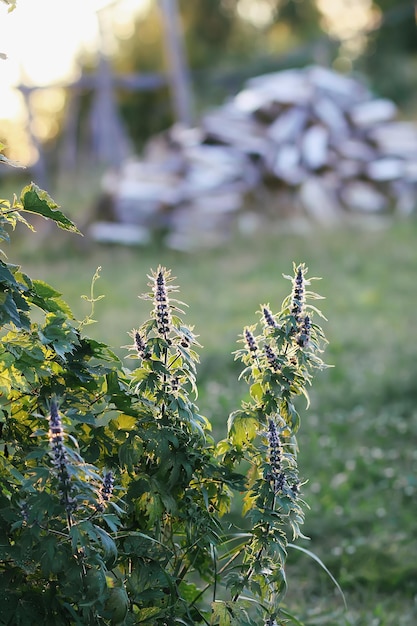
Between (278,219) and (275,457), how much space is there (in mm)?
9261

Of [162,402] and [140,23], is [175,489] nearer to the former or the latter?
[162,402]

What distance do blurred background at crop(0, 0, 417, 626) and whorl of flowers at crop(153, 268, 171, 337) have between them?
0.49 m

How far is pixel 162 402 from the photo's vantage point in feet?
7.29

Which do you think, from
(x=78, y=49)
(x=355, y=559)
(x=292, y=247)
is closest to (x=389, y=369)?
(x=355, y=559)

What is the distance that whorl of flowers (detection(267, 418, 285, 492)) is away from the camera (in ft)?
7.11

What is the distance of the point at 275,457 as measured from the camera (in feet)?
7.14

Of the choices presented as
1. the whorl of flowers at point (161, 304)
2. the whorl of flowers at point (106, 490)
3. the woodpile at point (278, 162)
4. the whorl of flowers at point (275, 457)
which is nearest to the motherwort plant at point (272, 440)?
the whorl of flowers at point (275, 457)

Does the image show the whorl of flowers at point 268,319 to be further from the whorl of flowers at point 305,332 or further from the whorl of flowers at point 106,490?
the whorl of flowers at point 106,490

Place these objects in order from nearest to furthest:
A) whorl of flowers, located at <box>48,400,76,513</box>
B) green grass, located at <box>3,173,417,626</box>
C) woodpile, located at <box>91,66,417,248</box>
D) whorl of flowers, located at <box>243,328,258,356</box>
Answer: whorl of flowers, located at <box>48,400,76,513</box> → whorl of flowers, located at <box>243,328,258,356</box> → green grass, located at <box>3,173,417,626</box> → woodpile, located at <box>91,66,417,248</box>

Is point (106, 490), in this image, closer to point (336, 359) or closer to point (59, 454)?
point (59, 454)

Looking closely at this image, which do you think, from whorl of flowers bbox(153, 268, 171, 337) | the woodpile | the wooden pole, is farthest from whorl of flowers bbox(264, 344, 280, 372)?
the wooden pole

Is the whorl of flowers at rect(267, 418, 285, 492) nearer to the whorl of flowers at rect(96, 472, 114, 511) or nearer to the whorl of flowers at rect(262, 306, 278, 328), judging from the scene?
the whorl of flowers at rect(262, 306, 278, 328)

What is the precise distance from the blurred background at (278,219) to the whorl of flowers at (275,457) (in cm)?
91

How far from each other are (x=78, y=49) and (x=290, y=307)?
14.8 metres
